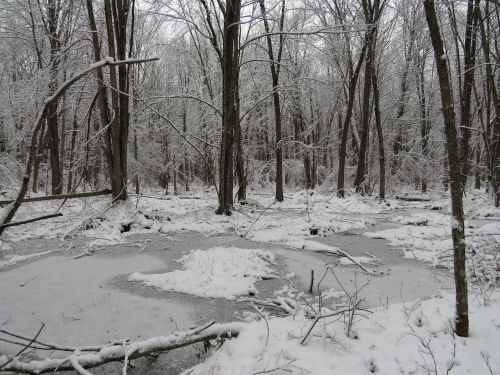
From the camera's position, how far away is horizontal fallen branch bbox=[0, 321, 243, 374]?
2.02 metres

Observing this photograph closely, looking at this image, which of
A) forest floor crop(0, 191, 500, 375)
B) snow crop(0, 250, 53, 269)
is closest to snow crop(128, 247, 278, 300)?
forest floor crop(0, 191, 500, 375)

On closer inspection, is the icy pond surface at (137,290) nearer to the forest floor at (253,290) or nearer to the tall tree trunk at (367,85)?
the forest floor at (253,290)

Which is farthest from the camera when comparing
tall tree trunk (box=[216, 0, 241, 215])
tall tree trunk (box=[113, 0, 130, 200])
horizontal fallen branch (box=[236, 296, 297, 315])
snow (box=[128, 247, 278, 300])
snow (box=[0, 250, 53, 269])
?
tall tree trunk (box=[216, 0, 241, 215])

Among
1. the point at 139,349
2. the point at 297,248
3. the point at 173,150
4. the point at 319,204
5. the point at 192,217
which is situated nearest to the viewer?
the point at 139,349

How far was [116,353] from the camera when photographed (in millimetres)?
2189

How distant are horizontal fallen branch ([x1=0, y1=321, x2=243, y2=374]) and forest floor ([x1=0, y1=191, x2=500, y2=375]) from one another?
15 cm

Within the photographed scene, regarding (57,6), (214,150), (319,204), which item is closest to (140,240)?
(319,204)

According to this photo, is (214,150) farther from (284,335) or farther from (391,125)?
(284,335)

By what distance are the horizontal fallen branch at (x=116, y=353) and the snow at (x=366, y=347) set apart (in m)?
0.14

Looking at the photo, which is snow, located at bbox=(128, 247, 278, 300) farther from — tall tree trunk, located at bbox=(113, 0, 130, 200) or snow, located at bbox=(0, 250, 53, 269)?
tall tree trunk, located at bbox=(113, 0, 130, 200)

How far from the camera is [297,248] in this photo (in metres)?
5.88

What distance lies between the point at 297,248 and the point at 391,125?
17.6m

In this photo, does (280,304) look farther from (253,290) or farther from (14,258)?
(14,258)

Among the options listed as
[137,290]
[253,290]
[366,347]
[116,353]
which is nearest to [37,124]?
[116,353]
